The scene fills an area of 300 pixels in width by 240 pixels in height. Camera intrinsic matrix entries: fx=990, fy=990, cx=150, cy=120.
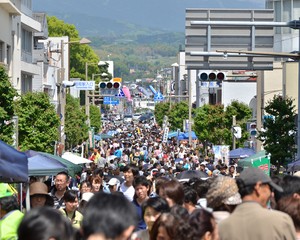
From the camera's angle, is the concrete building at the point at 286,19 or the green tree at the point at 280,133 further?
the concrete building at the point at 286,19

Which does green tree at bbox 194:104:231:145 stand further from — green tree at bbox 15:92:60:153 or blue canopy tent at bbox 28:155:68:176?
blue canopy tent at bbox 28:155:68:176

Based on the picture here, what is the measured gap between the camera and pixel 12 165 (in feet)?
43.3

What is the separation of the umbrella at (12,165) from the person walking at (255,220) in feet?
18.5

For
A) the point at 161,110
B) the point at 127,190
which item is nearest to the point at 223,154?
the point at 127,190

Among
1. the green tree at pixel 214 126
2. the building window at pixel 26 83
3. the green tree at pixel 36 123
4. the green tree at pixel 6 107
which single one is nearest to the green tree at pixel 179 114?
the green tree at pixel 214 126

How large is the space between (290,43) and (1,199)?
5474 centimetres

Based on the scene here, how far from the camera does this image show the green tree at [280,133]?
1422 inches

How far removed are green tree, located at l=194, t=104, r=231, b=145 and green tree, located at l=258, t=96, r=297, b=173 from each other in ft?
71.6

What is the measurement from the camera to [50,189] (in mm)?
16641

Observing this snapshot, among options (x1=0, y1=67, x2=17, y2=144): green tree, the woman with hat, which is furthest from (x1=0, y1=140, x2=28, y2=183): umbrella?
(x1=0, y1=67, x2=17, y2=144): green tree

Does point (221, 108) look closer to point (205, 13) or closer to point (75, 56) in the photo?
point (205, 13)

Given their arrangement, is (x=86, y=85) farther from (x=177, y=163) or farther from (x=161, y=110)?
(x=161, y=110)

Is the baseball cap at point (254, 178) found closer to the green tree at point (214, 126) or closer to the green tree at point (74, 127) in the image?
the green tree at point (214, 126)

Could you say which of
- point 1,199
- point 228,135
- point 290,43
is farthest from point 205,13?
point 290,43
